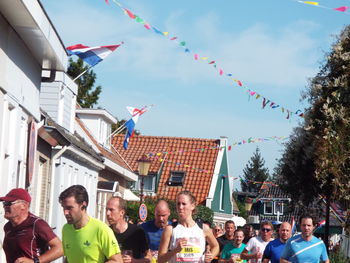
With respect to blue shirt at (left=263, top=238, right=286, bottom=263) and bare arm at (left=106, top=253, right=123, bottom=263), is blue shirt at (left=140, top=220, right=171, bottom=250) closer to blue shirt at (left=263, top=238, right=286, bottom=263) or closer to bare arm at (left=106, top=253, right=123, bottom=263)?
blue shirt at (left=263, top=238, right=286, bottom=263)

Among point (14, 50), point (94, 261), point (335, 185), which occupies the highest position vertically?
point (14, 50)

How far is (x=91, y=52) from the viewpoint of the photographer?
24500 millimetres

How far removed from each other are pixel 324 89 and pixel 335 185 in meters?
2.39

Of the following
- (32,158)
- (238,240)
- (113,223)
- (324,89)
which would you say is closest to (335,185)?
(324,89)

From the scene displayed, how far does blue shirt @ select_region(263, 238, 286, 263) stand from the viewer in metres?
12.2

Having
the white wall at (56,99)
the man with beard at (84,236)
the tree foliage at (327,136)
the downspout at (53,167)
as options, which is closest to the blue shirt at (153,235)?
the man with beard at (84,236)

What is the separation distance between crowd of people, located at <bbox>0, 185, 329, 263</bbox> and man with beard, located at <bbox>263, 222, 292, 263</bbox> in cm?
118

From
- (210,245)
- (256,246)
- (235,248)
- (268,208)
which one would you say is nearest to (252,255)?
(256,246)

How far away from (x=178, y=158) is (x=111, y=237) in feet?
143

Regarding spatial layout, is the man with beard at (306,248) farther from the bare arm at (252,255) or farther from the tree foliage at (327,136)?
the tree foliage at (327,136)

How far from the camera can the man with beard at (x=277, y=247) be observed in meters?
12.2

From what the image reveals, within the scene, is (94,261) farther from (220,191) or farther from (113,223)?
(220,191)

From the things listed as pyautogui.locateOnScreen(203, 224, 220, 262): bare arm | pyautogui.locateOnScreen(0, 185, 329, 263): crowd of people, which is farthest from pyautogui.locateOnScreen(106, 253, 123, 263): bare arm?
pyautogui.locateOnScreen(203, 224, 220, 262): bare arm

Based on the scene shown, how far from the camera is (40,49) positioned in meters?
14.0
